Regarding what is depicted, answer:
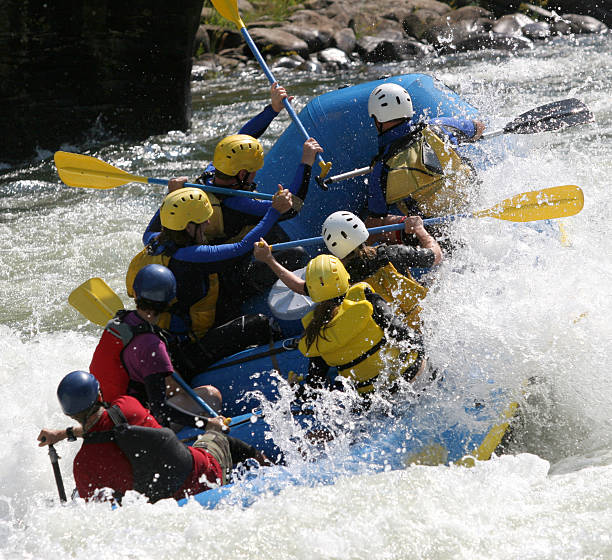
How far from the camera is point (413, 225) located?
13.9 feet

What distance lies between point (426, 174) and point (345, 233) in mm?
1062

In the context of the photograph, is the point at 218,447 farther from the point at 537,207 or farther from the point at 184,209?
the point at 537,207

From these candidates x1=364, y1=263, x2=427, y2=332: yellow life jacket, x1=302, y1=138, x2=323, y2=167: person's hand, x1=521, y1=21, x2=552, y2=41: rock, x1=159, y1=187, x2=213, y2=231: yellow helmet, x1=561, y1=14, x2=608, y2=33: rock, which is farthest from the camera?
x1=561, y1=14, x2=608, y2=33: rock

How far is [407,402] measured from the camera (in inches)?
147

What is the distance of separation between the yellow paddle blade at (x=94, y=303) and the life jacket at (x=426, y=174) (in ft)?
5.78

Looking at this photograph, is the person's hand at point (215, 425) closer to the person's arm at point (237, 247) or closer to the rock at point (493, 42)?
the person's arm at point (237, 247)

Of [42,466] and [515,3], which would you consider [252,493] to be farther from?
[515,3]

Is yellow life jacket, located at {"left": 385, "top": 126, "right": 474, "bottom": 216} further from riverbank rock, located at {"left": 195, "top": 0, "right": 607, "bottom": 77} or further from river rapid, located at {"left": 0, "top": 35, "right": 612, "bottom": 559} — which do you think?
riverbank rock, located at {"left": 195, "top": 0, "right": 607, "bottom": 77}

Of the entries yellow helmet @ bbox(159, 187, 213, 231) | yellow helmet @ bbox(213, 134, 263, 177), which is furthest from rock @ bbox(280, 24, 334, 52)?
yellow helmet @ bbox(159, 187, 213, 231)

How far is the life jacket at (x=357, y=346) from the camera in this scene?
346cm

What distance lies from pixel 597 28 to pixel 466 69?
3.39 metres

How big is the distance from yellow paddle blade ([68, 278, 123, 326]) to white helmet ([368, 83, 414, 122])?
1917 mm

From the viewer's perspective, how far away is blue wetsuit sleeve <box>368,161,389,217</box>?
4.71m

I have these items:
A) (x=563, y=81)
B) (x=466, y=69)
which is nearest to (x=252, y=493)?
(x=563, y=81)
